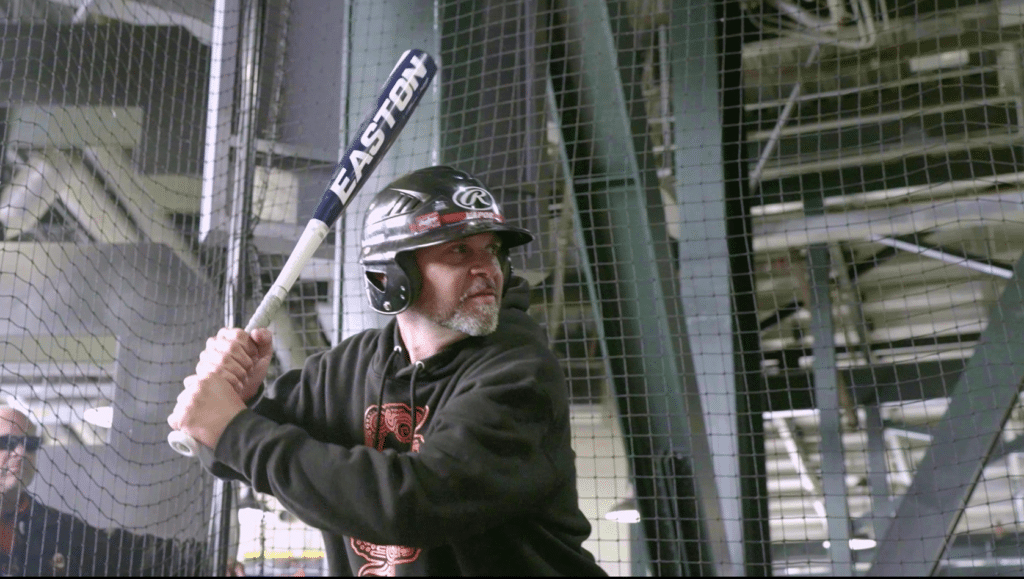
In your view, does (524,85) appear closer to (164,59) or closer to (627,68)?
(627,68)

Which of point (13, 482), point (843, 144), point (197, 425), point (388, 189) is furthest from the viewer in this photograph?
point (843, 144)

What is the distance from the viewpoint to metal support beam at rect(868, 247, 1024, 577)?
435 centimetres

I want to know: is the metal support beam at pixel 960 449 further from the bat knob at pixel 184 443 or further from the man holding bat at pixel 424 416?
the bat knob at pixel 184 443

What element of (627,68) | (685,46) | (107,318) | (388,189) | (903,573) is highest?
(685,46)

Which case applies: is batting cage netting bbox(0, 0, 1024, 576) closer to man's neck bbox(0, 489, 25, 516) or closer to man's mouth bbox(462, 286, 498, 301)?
man's neck bbox(0, 489, 25, 516)

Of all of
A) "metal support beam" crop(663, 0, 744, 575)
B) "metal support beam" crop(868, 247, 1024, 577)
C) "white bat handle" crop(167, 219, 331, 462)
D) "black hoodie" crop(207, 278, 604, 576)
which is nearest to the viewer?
"black hoodie" crop(207, 278, 604, 576)

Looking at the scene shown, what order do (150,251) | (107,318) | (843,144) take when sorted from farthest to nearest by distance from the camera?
1. (843,144)
2. (107,318)
3. (150,251)

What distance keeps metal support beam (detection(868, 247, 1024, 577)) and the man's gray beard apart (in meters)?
2.93

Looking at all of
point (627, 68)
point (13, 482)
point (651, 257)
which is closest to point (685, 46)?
point (627, 68)

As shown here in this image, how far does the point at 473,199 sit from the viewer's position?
2211mm

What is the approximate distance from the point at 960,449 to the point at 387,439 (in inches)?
126

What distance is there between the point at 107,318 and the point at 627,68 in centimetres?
283

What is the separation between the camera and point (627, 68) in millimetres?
4578

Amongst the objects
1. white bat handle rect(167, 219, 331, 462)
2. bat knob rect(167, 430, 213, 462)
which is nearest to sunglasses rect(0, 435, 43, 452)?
white bat handle rect(167, 219, 331, 462)
